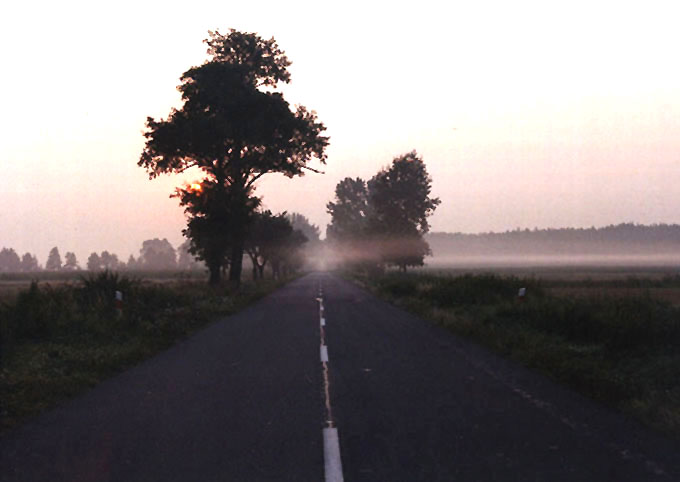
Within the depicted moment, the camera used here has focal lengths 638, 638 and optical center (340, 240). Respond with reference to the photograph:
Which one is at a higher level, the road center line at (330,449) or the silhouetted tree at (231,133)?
the silhouetted tree at (231,133)

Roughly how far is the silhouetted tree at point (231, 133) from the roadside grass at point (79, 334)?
11777mm

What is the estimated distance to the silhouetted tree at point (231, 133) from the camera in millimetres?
35031

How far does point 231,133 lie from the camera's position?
114 ft

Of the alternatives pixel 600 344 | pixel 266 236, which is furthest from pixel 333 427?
pixel 266 236

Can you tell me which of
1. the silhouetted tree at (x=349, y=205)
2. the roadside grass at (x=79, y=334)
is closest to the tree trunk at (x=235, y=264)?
the roadside grass at (x=79, y=334)

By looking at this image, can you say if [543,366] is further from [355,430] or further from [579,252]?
[579,252]

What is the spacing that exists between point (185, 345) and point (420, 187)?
52.6 m

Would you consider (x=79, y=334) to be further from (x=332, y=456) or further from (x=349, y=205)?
(x=349, y=205)

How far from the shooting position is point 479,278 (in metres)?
29.4

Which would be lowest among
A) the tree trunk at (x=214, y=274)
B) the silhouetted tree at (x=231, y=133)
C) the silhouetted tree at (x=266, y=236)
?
the tree trunk at (x=214, y=274)

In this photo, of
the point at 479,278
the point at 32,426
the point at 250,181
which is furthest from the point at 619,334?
the point at 250,181

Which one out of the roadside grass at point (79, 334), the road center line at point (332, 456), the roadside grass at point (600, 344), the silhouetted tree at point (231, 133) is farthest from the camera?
the silhouetted tree at point (231, 133)

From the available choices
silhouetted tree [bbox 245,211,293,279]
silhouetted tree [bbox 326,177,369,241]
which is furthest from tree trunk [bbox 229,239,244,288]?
silhouetted tree [bbox 326,177,369,241]

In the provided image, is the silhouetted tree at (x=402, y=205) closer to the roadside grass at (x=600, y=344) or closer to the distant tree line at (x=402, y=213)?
the distant tree line at (x=402, y=213)
